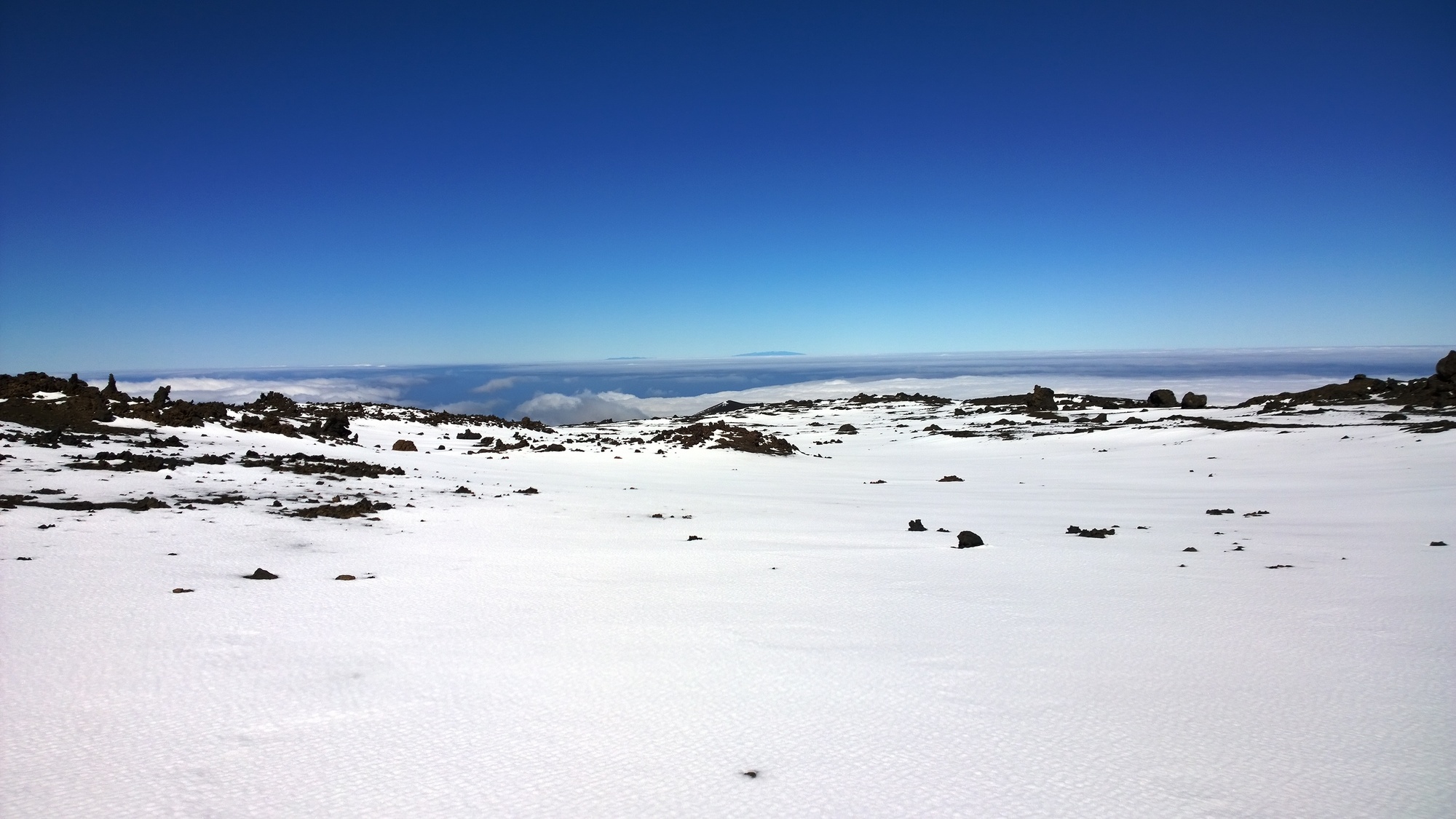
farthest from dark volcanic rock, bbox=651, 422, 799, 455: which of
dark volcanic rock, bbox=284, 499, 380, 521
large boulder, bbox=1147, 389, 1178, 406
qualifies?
large boulder, bbox=1147, 389, 1178, 406

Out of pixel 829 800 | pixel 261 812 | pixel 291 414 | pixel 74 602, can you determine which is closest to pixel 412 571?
pixel 74 602

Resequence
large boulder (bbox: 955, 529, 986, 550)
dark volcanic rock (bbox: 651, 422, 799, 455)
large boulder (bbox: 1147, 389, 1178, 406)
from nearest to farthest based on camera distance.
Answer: large boulder (bbox: 955, 529, 986, 550), dark volcanic rock (bbox: 651, 422, 799, 455), large boulder (bbox: 1147, 389, 1178, 406)

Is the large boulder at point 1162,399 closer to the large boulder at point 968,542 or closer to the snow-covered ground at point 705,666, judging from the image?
the snow-covered ground at point 705,666

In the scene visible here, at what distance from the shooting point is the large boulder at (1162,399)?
29.7 meters

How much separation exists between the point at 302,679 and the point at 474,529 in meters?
4.33

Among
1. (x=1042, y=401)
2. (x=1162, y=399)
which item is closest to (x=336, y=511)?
(x=1042, y=401)

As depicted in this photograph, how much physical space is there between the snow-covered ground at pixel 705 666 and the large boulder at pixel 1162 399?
2341cm

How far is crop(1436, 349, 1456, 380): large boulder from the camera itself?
23203mm

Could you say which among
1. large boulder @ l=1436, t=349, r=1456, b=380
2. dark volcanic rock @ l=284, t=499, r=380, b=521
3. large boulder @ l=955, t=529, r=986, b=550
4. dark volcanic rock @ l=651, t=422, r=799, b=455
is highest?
large boulder @ l=1436, t=349, r=1456, b=380

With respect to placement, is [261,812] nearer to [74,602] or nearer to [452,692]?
[452,692]

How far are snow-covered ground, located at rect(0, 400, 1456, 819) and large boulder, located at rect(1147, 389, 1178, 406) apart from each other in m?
23.4

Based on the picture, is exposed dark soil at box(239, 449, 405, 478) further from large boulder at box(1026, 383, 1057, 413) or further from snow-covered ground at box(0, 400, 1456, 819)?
large boulder at box(1026, 383, 1057, 413)

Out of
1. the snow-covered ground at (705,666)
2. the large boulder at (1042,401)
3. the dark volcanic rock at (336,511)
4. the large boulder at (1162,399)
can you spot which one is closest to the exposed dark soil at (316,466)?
the snow-covered ground at (705,666)

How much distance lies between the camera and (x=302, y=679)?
122 inches
